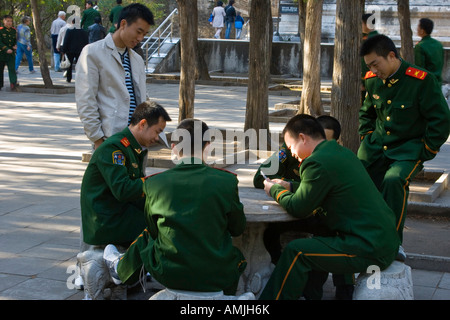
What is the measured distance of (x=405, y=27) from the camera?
15.7 metres

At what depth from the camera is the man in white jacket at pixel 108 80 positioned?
5.49 metres

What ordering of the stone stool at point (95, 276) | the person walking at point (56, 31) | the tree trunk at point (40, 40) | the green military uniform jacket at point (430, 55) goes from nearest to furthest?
the stone stool at point (95, 276) < the green military uniform jacket at point (430, 55) < the tree trunk at point (40, 40) < the person walking at point (56, 31)

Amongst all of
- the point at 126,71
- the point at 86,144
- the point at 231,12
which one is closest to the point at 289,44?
the point at 231,12

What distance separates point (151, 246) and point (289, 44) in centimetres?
2022

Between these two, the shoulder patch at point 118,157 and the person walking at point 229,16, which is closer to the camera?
the shoulder patch at point 118,157

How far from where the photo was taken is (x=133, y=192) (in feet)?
15.1

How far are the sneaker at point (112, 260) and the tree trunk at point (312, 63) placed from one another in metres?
8.56

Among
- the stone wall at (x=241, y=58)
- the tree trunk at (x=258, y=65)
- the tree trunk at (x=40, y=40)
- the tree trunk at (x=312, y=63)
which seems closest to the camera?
the tree trunk at (x=258, y=65)

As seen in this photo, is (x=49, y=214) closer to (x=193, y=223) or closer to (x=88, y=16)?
(x=193, y=223)

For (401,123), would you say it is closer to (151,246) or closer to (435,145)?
(435,145)

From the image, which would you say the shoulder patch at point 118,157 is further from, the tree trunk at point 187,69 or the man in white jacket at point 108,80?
the tree trunk at point 187,69

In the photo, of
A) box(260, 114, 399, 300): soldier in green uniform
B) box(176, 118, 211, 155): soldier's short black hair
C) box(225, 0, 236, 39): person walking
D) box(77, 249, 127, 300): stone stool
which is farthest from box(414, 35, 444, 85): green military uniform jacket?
box(225, 0, 236, 39): person walking

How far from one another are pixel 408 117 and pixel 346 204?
4.76ft

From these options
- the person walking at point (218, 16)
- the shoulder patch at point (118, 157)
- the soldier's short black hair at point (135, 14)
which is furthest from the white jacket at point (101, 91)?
the person walking at point (218, 16)
